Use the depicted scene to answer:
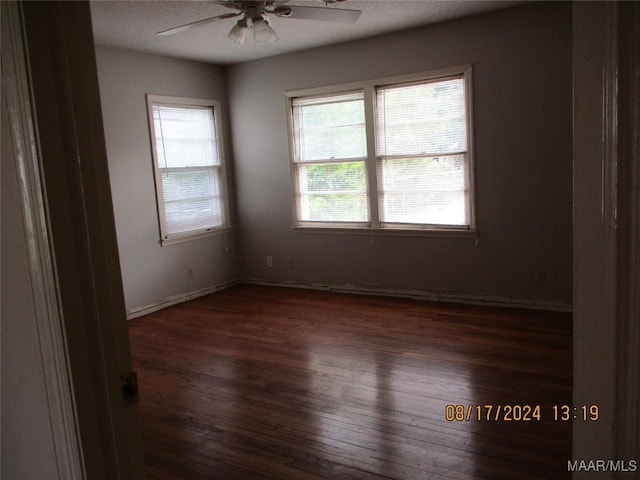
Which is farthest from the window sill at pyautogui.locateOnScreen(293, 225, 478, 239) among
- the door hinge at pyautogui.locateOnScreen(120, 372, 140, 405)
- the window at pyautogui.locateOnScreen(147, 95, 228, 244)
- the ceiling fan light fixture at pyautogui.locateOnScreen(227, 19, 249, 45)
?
the door hinge at pyautogui.locateOnScreen(120, 372, 140, 405)

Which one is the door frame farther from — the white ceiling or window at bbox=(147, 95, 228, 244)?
window at bbox=(147, 95, 228, 244)

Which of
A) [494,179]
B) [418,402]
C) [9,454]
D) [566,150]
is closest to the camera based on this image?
[9,454]

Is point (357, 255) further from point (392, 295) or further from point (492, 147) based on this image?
point (492, 147)

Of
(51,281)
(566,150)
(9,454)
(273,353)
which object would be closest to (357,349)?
(273,353)

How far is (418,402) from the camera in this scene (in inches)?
117

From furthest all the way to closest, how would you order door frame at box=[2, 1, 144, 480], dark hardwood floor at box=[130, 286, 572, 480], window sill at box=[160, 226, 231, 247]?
window sill at box=[160, 226, 231, 247]
dark hardwood floor at box=[130, 286, 572, 480]
door frame at box=[2, 1, 144, 480]

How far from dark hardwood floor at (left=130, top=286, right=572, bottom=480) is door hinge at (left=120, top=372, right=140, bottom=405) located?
4.80 feet

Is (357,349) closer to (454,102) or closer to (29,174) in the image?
(454,102)

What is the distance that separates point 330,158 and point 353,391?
3.00m

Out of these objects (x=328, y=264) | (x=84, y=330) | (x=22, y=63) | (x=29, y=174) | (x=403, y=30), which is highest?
(x=403, y=30)

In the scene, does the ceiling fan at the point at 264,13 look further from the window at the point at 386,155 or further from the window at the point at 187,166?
the window at the point at 187,166

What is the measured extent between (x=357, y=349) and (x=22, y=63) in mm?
3327

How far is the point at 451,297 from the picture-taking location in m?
5.02

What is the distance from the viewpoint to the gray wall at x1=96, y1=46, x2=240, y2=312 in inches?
191
